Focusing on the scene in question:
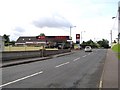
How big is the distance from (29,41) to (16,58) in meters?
130

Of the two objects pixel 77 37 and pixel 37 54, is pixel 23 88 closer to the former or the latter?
pixel 37 54

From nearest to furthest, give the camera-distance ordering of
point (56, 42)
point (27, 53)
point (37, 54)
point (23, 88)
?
point (23, 88) < point (27, 53) < point (37, 54) < point (56, 42)

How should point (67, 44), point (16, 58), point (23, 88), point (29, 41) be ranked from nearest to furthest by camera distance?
point (23, 88)
point (16, 58)
point (67, 44)
point (29, 41)

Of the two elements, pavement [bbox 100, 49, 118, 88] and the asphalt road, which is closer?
pavement [bbox 100, 49, 118, 88]

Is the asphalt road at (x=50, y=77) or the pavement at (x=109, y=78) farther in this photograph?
the asphalt road at (x=50, y=77)

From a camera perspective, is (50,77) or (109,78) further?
(50,77)

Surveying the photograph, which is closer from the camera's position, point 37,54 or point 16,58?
point 16,58

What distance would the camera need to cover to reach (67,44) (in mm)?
114875

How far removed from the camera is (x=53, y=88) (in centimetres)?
1248

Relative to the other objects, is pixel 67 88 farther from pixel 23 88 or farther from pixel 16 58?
pixel 16 58

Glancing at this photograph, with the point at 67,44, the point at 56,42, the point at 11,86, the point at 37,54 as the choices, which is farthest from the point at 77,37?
the point at 11,86

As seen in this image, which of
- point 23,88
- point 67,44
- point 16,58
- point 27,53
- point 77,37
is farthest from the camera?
point 67,44

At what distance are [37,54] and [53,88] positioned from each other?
31.0 m

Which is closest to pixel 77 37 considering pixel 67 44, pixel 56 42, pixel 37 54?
pixel 67 44
